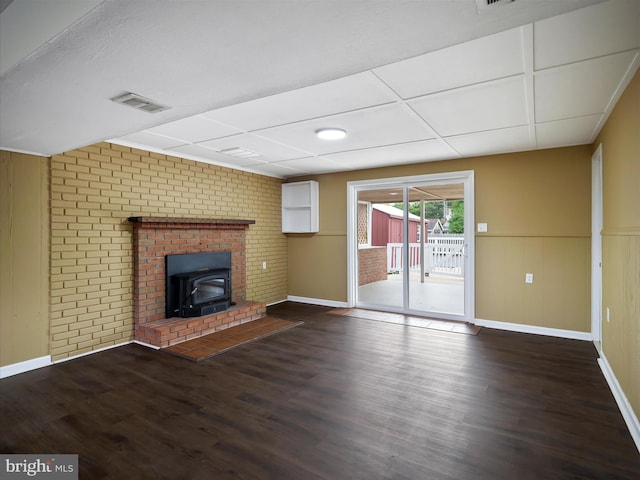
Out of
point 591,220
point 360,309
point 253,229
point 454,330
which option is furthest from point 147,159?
point 591,220

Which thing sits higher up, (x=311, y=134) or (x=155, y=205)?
(x=311, y=134)

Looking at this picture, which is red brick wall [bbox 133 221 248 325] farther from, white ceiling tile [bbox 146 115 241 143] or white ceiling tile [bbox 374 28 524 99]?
white ceiling tile [bbox 374 28 524 99]

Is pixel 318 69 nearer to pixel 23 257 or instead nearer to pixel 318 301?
pixel 23 257

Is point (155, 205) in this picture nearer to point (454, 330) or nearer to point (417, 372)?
point (417, 372)

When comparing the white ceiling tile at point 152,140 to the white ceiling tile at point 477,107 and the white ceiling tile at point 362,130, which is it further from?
the white ceiling tile at point 477,107

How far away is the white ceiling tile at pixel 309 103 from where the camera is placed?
95.4 inches

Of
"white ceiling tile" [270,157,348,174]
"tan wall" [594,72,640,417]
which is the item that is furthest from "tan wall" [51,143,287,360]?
"tan wall" [594,72,640,417]

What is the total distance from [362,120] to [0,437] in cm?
352

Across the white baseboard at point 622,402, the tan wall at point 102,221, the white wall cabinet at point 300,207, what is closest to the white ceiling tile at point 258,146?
the tan wall at point 102,221

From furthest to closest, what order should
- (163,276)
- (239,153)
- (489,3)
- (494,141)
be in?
(239,153) → (163,276) → (494,141) → (489,3)

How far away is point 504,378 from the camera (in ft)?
9.80

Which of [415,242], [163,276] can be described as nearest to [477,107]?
[415,242]

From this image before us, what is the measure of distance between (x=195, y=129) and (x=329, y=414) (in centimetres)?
287

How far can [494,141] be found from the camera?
3906mm
